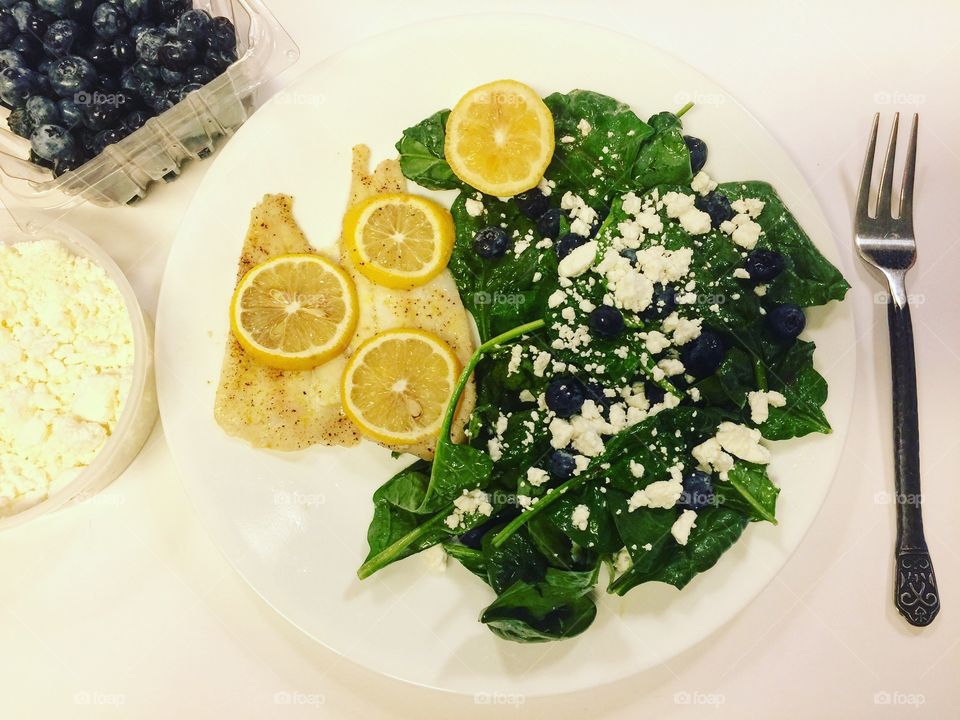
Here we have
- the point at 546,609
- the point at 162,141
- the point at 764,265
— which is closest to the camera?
the point at 546,609

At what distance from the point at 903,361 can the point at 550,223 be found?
0.97 m

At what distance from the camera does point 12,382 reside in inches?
63.7

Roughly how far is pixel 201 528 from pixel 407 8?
5.24 ft

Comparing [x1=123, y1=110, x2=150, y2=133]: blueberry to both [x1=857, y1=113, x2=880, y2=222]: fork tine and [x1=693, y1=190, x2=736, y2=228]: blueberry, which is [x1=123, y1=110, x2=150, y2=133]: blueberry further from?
[x1=857, y1=113, x2=880, y2=222]: fork tine

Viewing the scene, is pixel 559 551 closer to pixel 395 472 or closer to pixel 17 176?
pixel 395 472

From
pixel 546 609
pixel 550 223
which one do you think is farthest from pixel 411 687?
pixel 550 223

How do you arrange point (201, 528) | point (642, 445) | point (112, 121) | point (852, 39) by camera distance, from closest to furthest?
point (642, 445), point (112, 121), point (201, 528), point (852, 39)

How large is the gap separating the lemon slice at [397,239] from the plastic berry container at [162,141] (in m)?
0.43

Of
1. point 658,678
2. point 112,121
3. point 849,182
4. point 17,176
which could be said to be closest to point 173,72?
point 112,121

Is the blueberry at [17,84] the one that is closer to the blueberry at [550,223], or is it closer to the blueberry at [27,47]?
the blueberry at [27,47]

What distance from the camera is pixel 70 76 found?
160cm

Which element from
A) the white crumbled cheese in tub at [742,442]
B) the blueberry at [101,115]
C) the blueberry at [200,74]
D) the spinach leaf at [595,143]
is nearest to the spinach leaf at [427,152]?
the spinach leaf at [595,143]

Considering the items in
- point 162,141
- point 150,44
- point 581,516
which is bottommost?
point 581,516

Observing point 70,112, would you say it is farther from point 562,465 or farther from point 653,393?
point 653,393
